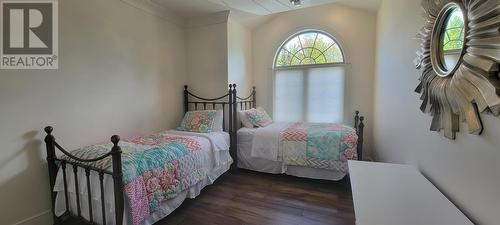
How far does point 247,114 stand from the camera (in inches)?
137

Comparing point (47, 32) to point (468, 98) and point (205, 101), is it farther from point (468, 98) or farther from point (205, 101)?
point (468, 98)

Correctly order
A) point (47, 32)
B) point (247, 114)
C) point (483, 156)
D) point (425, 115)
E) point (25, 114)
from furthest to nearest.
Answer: point (247, 114), point (47, 32), point (25, 114), point (425, 115), point (483, 156)

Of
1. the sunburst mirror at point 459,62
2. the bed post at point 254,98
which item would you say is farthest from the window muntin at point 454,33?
the bed post at point 254,98

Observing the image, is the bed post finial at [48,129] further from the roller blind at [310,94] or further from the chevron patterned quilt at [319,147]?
the roller blind at [310,94]

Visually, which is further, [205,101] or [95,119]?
[205,101]

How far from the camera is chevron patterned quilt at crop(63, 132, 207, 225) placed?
5.49 ft

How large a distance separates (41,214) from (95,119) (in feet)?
3.04

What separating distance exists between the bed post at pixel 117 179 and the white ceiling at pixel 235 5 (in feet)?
7.15

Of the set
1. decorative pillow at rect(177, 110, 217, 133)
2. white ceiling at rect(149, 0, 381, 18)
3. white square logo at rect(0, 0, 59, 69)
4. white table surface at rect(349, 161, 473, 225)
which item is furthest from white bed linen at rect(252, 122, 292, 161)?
white square logo at rect(0, 0, 59, 69)

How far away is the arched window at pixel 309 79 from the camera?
3822 millimetres

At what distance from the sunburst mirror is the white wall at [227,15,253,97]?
2519mm

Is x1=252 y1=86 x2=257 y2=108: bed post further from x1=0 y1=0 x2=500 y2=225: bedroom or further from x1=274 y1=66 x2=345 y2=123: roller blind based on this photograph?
Answer: x1=274 y1=66 x2=345 y2=123: roller blind

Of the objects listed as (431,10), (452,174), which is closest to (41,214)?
(452,174)

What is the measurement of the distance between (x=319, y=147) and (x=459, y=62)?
1.94 m
